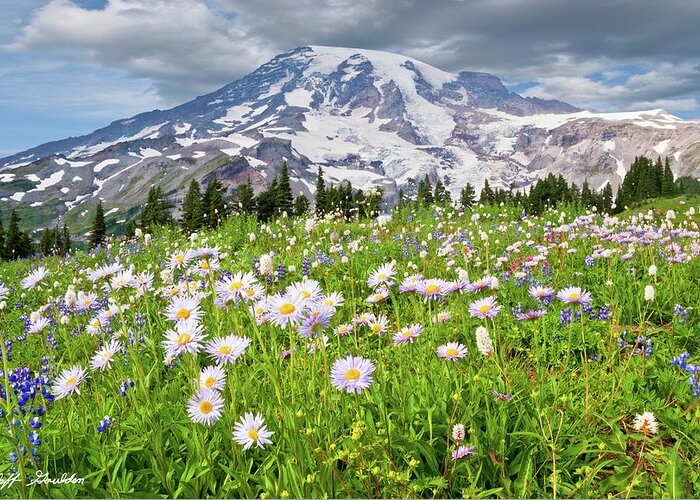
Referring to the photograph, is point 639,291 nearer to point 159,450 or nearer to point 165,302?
point 159,450

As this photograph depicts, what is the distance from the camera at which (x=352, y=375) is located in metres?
2.42

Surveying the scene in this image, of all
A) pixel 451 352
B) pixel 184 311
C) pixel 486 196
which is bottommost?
pixel 486 196

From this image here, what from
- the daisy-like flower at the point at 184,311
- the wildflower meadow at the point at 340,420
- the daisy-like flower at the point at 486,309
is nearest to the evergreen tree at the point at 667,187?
the wildflower meadow at the point at 340,420

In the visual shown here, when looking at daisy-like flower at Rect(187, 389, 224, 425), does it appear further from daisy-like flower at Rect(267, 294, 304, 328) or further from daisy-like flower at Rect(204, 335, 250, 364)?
daisy-like flower at Rect(267, 294, 304, 328)

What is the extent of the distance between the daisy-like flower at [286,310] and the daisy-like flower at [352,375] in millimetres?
332

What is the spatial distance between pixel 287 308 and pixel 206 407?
60 cm

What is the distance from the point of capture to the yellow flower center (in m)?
2.42

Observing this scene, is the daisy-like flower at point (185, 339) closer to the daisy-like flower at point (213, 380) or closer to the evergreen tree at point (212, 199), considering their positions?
the daisy-like flower at point (213, 380)

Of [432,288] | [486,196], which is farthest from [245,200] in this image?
[486,196]

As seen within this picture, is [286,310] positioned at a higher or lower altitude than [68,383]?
higher

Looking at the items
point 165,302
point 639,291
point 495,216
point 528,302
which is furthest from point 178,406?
point 495,216

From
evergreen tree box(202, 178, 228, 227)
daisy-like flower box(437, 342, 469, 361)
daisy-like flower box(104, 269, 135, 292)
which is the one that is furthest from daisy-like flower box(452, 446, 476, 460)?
evergreen tree box(202, 178, 228, 227)

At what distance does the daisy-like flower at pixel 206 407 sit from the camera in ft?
7.37

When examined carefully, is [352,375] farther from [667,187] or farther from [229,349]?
[667,187]
